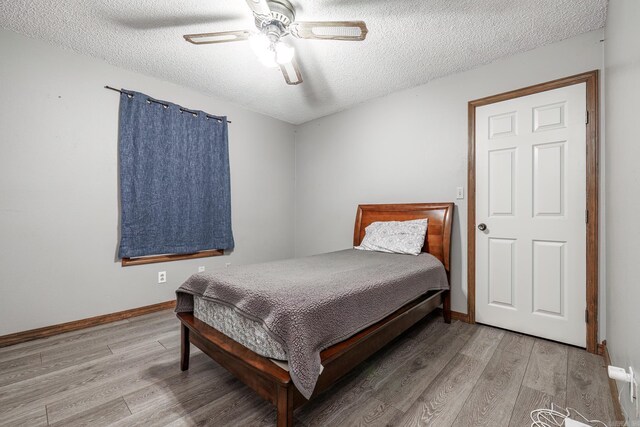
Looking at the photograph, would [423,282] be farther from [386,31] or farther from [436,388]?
[386,31]

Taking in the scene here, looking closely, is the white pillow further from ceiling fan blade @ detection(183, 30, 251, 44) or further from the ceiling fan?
ceiling fan blade @ detection(183, 30, 251, 44)

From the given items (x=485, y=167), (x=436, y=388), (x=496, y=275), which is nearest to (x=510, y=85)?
(x=485, y=167)

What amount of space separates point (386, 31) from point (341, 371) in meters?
2.36

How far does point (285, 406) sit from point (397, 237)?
193 cm

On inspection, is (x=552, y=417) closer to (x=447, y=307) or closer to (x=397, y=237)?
(x=447, y=307)

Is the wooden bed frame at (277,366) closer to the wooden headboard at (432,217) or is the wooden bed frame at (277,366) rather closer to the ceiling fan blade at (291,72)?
the wooden headboard at (432,217)

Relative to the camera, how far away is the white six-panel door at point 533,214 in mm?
2088

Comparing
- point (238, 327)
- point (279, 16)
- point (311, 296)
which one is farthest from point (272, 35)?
point (238, 327)

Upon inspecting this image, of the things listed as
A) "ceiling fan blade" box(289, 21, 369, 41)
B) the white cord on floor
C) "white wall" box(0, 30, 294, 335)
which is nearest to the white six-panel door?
the white cord on floor

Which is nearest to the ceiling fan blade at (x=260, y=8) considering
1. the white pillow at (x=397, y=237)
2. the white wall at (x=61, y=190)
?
the white wall at (x=61, y=190)

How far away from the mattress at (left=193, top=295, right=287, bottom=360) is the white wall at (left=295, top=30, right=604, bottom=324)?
212 centimetres

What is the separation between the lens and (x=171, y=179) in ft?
9.61

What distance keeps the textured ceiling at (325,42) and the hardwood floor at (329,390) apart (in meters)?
2.43

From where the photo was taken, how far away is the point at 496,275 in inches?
96.9
